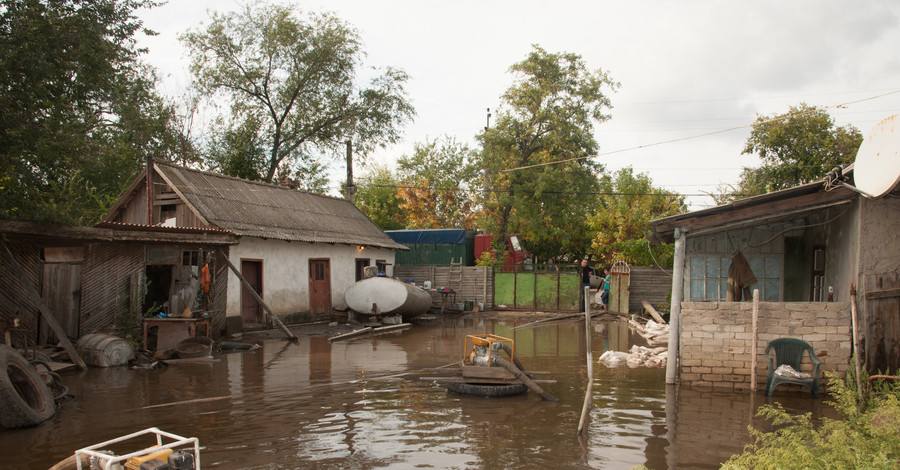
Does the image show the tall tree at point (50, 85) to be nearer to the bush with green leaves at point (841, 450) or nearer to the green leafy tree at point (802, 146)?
the bush with green leaves at point (841, 450)

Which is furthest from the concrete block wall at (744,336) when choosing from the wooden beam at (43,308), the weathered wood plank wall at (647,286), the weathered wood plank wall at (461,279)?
the weathered wood plank wall at (461,279)

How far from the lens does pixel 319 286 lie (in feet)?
74.2

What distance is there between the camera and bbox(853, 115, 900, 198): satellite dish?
7953mm

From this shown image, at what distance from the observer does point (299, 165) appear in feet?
115

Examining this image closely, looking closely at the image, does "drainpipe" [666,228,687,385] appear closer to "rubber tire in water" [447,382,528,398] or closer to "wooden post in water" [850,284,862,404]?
"wooden post in water" [850,284,862,404]

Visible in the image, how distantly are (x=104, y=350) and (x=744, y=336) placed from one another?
1241cm

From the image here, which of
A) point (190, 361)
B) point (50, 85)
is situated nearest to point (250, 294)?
point (190, 361)

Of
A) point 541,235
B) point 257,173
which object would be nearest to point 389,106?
point 257,173

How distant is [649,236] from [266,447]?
27.3 ft

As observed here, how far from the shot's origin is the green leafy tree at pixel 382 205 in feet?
137

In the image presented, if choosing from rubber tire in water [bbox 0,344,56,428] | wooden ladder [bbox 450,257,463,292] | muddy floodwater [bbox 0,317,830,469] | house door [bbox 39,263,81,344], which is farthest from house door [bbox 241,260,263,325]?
rubber tire in water [bbox 0,344,56,428]

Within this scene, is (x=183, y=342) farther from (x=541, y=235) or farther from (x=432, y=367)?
(x=541, y=235)

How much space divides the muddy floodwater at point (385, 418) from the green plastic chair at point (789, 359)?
246mm

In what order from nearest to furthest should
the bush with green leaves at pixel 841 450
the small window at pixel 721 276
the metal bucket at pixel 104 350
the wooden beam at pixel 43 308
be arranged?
the bush with green leaves at pixel 841 450 < the wooden beam at pixel 43 308 < the small window at pixel 721 276 < the metal bucket at pixel 104 350
